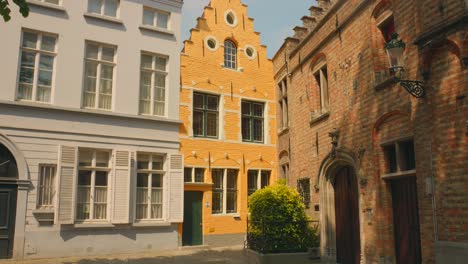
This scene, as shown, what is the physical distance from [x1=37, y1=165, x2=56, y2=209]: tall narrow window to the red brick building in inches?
304

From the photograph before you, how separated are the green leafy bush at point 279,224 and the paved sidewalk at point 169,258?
118cm

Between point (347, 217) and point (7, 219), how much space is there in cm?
947

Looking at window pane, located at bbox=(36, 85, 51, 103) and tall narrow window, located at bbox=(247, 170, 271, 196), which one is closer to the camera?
window pane, located at bbox=(36, 85, 51, 103)

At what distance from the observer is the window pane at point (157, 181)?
14.2m

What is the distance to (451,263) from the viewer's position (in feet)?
20.4

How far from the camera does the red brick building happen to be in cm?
641

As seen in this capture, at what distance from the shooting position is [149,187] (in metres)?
14.0

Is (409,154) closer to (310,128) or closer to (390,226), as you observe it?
(390,226)

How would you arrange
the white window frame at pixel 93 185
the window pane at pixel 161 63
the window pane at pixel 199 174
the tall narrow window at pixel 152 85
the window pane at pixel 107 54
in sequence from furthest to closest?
the window pane at pixel 199 174, the window pane at pixel 161 63, the tall narrow window at pixel 152 85, the window pane at pixel 107 54, the white window frame at pixel 93 185

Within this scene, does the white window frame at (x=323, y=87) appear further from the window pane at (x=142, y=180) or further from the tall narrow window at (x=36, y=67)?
the tall narrow window at (x=36, y=67)

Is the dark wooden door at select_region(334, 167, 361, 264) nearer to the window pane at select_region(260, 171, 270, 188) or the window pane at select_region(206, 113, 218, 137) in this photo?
the window pane at select_region(260, 171, 270, 188)

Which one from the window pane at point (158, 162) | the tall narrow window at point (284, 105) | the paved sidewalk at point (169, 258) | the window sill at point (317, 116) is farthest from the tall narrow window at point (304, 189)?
the window pane at point (158, 162)

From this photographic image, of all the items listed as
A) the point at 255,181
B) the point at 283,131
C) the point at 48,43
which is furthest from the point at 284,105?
the point at 48,43

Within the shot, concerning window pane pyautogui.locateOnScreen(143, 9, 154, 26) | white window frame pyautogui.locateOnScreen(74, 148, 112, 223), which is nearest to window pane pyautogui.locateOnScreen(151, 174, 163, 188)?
white window frame pyautogui.locateOnScreen(74, 148, 112, 223)
